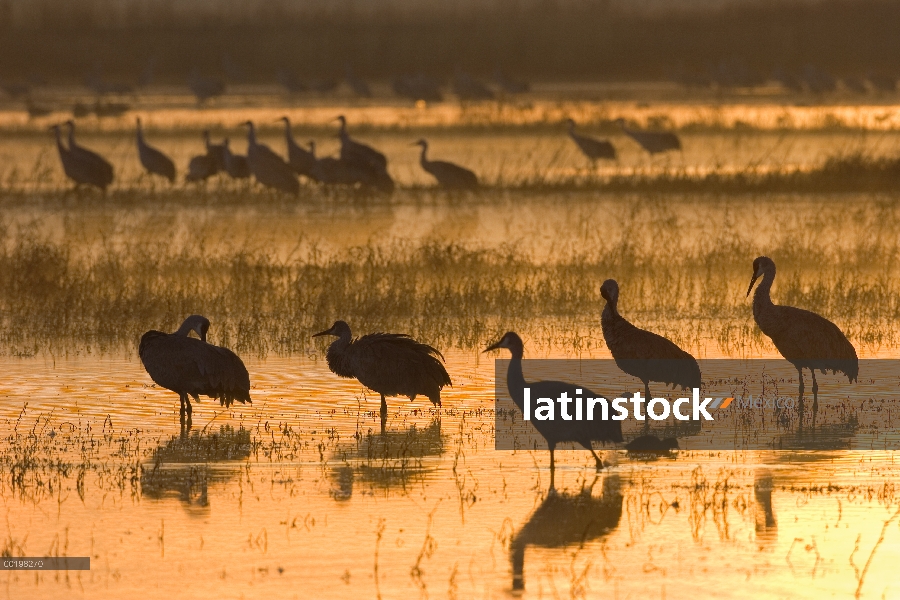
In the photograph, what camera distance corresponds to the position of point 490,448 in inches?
370

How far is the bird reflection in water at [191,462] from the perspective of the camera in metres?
8.42

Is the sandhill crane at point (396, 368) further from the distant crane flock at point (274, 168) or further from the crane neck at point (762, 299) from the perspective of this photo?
the distant crane flock at point (274, 168)

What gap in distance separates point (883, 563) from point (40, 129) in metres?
33.2

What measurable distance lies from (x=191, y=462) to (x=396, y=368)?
1.55m

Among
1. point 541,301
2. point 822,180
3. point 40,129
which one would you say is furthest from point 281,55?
point 541,301

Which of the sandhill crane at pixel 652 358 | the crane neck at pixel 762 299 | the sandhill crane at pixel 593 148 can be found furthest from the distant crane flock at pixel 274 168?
the sandhill crane at pixel 652 358

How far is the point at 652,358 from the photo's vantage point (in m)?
10.4

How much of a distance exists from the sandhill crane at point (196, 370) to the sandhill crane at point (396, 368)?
2.34 feet

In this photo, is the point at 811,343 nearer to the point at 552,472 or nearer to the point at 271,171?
the point at 552,472

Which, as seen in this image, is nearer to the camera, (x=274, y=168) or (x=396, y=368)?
(x=396, y=368)

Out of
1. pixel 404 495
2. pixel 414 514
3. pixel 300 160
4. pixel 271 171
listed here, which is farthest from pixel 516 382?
pixel 300 160

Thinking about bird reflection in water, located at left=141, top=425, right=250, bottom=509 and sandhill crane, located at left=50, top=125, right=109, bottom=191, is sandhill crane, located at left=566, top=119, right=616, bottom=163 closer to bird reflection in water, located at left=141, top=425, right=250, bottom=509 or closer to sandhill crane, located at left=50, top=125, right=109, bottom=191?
sandhill crane, located at left=50, top=125, right=109, bottom=191

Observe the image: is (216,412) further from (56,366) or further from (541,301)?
(541,301)

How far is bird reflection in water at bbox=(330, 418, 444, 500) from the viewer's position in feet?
28.2
